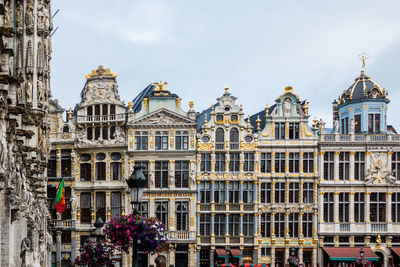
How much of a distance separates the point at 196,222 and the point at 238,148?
21.4 feet

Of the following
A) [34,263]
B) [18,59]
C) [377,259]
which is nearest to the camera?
[34,263]

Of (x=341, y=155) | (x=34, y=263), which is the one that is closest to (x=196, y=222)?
(x=341, y=155)

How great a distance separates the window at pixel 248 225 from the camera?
5206 centimetres

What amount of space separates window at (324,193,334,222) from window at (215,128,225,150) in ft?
29.2

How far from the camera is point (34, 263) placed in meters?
22.5

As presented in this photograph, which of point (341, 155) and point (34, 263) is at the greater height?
point (341, 155)

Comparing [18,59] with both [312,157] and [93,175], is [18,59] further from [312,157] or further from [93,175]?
[312,157]

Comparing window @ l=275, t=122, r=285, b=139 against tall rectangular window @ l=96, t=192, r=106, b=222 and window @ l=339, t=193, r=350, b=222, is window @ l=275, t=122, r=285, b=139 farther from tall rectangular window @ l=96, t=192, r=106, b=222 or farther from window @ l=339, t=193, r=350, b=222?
tall rectangular window @ l=96, t=192, r=106, b=222

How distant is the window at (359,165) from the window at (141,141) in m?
16.3

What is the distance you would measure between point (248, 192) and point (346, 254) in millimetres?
8691

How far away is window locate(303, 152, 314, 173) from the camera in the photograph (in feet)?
173

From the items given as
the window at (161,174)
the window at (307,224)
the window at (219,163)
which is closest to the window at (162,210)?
the window at (161,174)

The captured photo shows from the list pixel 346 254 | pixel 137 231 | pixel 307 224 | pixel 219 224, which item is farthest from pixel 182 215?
pixel 137 231

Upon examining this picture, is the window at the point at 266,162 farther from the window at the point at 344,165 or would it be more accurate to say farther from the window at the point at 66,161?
the window at the point at 66,161
